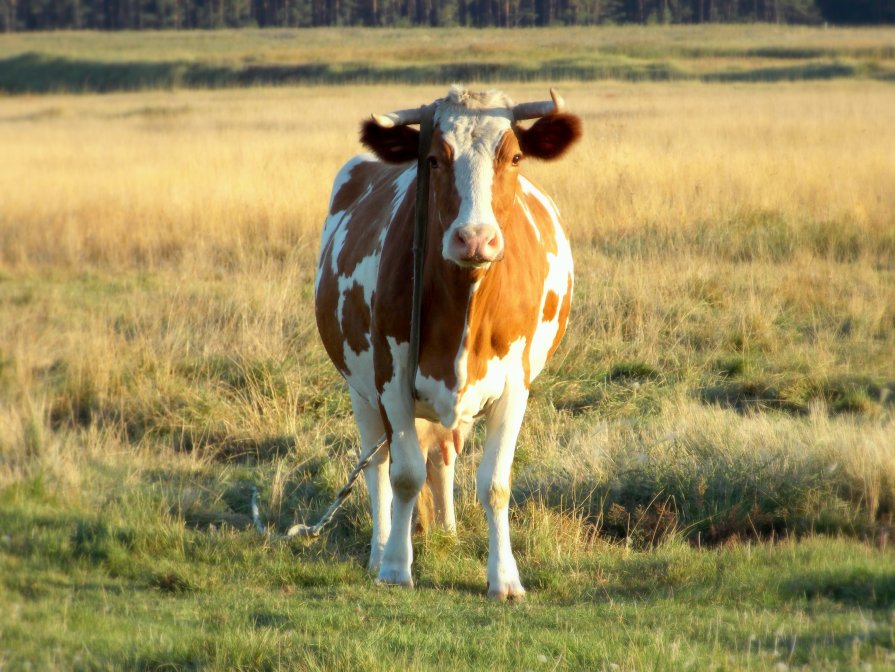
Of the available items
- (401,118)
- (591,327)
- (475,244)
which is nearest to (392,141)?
(401,118)

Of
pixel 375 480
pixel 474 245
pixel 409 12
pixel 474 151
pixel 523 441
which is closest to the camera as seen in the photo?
pixel 474 245

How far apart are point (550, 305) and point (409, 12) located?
90.8 m

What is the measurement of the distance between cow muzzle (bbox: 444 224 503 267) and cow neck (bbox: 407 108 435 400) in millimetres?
633

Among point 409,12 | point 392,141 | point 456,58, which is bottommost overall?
point 456,58

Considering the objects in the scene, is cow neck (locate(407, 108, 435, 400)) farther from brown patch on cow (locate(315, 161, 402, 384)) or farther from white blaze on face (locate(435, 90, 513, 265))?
brown patch on cow (locate(315, 161, 402, 384))

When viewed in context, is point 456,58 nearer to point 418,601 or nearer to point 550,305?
point 550,305

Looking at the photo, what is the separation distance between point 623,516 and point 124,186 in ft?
44.6

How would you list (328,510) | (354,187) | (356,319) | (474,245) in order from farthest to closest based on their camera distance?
1. (354,187)
2. (328,510)
3. (356,319)
4. (474,245)

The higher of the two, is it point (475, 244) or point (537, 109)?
point (537, 109)

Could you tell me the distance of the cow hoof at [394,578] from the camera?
17.8 ft

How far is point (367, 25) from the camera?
93312 mm

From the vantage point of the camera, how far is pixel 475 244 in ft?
14.3

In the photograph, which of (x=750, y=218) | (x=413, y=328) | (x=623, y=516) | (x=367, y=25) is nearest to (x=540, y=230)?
(x=413, y=328)

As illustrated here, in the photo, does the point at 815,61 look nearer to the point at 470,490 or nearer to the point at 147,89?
the point at 147,89
